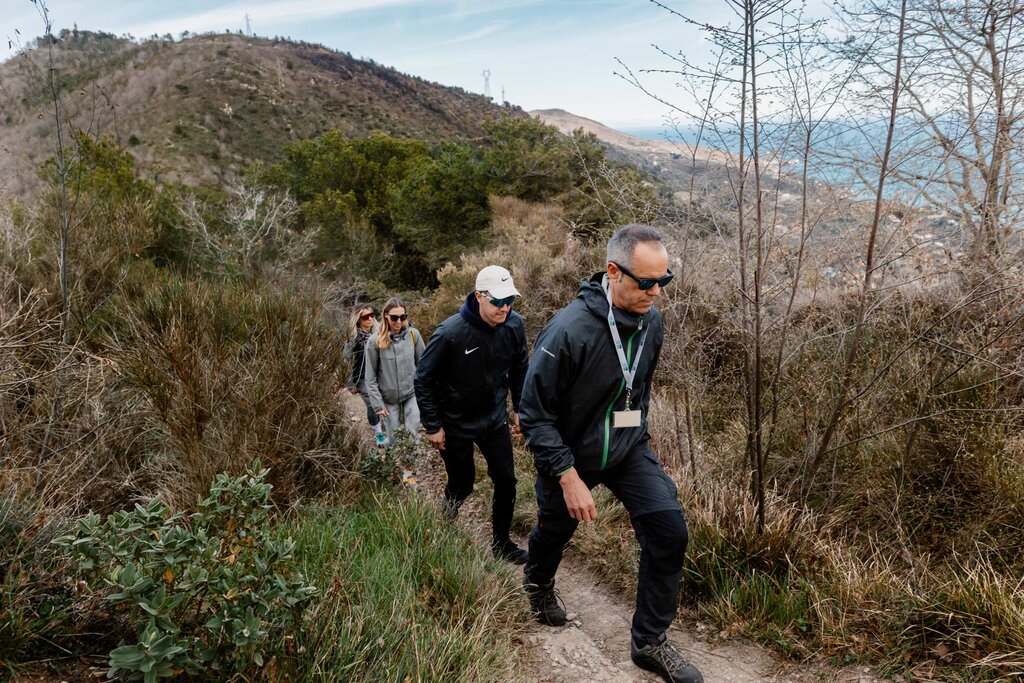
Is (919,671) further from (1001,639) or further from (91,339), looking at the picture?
(91,339)

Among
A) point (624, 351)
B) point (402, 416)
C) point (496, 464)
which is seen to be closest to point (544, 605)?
point (496, 464)

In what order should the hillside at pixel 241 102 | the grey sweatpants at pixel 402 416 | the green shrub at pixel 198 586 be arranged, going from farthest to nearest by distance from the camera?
the hillside at pixel 241 102
the grey sweatpants at pixel 402 416
the green shrub at pixel 198 586

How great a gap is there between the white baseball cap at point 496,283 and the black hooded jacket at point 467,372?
0.17 meters

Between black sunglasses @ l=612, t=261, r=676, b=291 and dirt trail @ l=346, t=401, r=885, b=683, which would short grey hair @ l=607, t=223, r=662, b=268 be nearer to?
black sunglasses @ l=612, t=261, r=676, b=291

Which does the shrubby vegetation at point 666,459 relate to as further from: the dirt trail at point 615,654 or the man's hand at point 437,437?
the man's hand at point 437,437

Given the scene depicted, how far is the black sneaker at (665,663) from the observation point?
8.88 ft

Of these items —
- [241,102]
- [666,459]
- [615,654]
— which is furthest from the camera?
[241,102]

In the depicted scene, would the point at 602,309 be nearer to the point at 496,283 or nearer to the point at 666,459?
the point at 496,283

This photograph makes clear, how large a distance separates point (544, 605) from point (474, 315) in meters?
1.65

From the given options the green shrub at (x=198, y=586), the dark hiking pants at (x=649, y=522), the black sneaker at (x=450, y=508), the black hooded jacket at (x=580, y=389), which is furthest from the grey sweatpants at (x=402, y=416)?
the green shrub at (x=198, y=586)

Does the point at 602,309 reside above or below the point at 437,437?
above

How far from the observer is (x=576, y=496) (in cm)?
260

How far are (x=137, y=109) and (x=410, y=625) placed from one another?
194ft

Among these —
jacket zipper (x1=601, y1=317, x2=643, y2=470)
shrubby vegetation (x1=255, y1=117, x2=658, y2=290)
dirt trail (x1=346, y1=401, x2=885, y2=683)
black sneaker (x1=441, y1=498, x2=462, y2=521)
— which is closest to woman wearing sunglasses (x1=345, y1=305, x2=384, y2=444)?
black sneaker (x1=441, y1=498, x2=462, y2=521)
